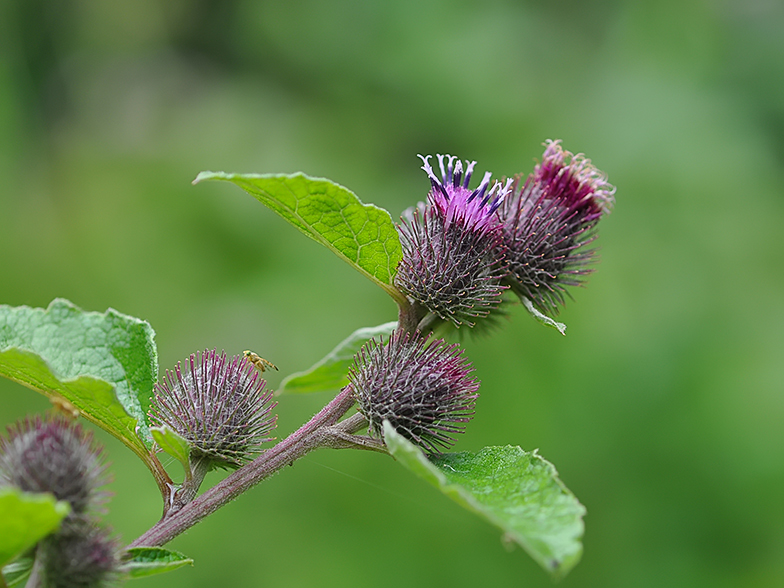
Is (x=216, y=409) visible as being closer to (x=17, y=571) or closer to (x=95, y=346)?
(x=95, y=346)

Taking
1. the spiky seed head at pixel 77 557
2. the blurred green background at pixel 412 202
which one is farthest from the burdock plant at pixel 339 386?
the blurred green background at pixel 412 202

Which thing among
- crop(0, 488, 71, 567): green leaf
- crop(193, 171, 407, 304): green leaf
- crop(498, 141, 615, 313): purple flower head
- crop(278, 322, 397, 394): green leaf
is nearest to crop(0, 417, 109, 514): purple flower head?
crop(0, 488, 71, 567): green leaf

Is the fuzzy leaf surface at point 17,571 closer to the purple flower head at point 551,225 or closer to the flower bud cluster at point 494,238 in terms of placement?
the flower bud cluster at point 494,238

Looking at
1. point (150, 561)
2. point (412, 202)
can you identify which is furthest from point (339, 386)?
point (412, 202)

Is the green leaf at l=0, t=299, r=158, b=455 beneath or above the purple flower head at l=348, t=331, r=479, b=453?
beneath

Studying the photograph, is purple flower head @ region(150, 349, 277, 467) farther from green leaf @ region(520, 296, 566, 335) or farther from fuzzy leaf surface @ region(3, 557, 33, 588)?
green leaf @ region(520, 296, 566, 335)

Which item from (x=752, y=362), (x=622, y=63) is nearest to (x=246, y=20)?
(x=622, y=63)

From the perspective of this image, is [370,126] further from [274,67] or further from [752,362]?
[752,362]
